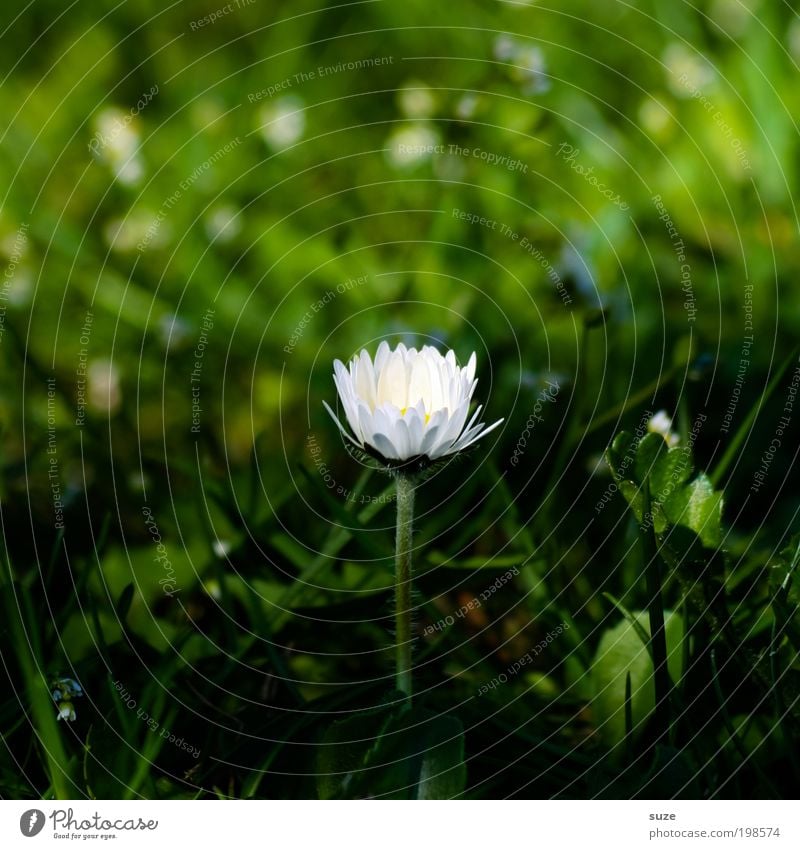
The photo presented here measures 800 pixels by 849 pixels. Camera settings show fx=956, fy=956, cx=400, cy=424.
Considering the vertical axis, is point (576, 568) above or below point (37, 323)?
below

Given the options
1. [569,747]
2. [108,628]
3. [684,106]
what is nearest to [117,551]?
[108,628]

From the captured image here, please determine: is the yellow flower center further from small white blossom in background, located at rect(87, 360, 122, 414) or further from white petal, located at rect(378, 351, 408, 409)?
small white blossom in background, located at rect(87, 360, 122, 414)

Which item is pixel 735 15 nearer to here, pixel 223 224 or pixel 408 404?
pixel 223 224

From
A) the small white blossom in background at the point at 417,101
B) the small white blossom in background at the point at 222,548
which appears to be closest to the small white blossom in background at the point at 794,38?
the small white blossom in background at the point at 417,101

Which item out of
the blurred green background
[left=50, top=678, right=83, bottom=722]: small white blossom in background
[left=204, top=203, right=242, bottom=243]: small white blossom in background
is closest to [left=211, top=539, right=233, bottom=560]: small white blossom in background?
the blurred green background

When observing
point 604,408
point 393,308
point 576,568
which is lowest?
point 576,568

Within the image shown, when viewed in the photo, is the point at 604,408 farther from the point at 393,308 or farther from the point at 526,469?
the point at 393,308
